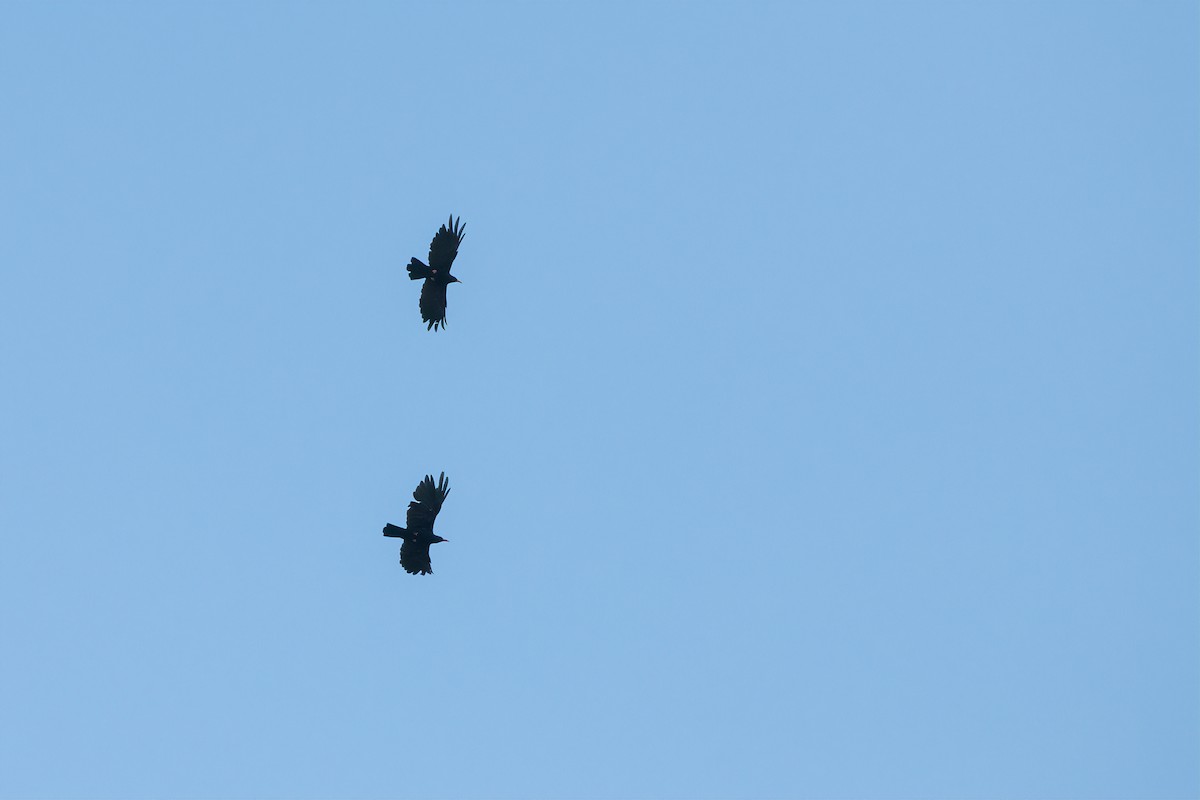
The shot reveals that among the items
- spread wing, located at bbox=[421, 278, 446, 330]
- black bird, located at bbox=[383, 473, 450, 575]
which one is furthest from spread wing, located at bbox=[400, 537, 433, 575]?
spread wing, located at bbox=[421, 278, 446, 330]

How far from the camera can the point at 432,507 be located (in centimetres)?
3934

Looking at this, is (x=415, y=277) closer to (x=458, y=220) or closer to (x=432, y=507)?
(x=458, y=220)

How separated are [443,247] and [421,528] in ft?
26.7

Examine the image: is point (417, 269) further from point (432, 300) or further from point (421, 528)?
point (421, 528)

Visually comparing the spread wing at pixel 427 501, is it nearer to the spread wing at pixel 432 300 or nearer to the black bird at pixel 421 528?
the black bird at pixel 421 528

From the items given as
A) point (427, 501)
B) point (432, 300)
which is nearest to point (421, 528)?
point (427, 501)

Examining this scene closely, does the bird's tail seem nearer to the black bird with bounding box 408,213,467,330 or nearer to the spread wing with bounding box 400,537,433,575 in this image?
the black bird with bounding box 408,213,467,330

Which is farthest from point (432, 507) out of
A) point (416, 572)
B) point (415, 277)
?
point (415, 277)

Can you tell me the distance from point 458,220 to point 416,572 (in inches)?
406

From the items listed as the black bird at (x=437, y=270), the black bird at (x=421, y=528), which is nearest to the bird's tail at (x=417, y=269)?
the black bird at (x=437, y=270)

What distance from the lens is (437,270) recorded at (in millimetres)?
40562

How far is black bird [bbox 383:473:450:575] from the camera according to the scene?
129ft

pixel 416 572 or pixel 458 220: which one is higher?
pixel 458 220

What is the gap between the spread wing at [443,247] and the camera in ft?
133
